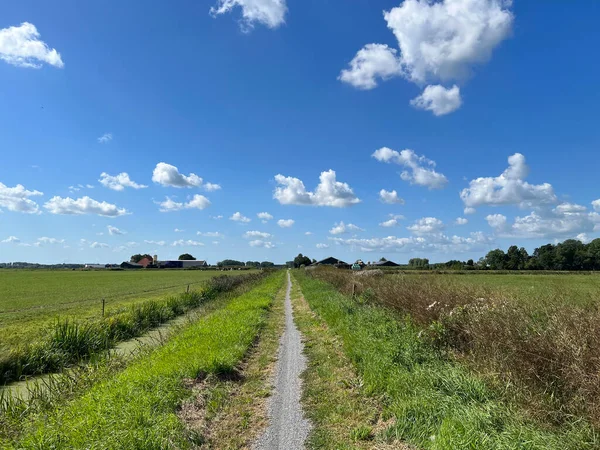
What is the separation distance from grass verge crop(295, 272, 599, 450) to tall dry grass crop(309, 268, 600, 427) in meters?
0.31

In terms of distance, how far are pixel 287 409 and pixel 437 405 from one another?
8.60 ft

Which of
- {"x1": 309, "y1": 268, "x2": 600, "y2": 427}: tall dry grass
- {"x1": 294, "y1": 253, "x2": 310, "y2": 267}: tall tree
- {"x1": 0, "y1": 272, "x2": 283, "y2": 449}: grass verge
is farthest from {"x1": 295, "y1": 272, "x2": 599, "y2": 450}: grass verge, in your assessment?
{"x1": 294, "y1": 253, "x2": 310, "y2": 267}: tall tree

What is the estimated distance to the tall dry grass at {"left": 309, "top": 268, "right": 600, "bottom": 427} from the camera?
482 centimetres

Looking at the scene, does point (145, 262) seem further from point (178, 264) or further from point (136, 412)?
point (136, 412)

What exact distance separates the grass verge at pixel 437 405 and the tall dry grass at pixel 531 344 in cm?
31

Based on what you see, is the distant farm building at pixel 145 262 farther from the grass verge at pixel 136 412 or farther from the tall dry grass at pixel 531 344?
the tall dry grass at pixel 531 344

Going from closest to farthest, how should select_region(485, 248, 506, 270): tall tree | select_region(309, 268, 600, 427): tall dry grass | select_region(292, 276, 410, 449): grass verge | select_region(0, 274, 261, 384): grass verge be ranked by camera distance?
select_region(309, 268, 600, 427): tall dry grass < select_region(292, 276, 410, 449): grass verge < select_region(0, 274, 261, 384): grass verge < select_region(485, 248, 506, 270): tall tree

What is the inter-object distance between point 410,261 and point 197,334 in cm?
13365

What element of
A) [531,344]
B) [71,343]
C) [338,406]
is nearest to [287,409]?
[338,406]

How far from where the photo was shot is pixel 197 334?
41.3 feet

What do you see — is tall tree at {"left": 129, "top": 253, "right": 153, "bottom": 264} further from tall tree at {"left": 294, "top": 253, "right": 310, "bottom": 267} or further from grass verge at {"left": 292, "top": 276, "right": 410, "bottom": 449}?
grass verge at {"left": 292, "top": 276, "right": 410, "bottom": 449}

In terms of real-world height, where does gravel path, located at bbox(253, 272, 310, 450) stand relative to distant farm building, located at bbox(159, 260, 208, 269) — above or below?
below

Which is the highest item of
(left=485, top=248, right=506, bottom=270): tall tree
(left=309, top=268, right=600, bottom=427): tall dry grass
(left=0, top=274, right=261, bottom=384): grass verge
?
(left=485, top=248, right=506, bottom=270): tall tree

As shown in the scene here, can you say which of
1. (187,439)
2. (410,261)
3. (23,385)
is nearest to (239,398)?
(187,439)
